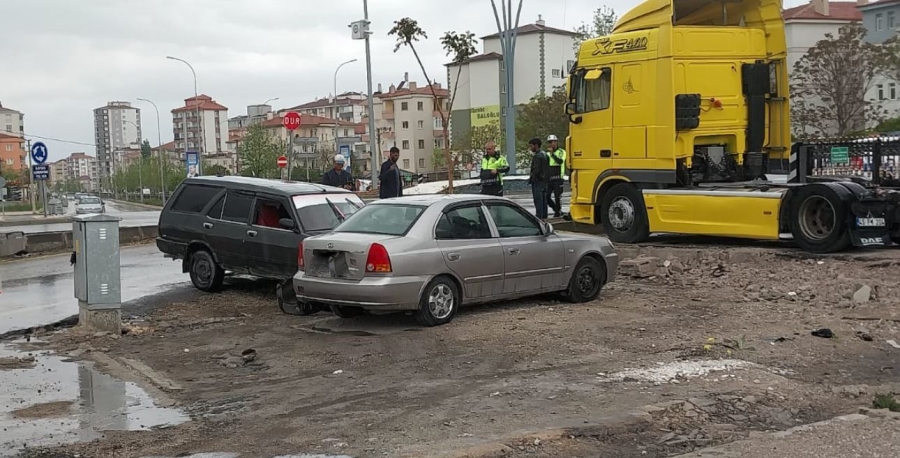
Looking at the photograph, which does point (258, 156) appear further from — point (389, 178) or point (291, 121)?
point (389, 178)

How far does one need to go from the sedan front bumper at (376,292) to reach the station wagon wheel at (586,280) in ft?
7.62

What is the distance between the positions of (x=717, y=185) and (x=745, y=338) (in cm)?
731

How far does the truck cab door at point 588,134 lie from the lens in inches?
656

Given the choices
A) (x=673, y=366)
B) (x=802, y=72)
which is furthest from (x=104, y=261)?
(x=802, y=72)

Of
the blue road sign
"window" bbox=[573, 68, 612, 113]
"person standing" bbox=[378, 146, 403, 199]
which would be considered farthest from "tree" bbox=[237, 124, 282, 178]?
"window" bbox=[573, 68, 612, 113]

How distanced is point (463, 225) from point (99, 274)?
4014 millimetres

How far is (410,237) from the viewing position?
995 cm

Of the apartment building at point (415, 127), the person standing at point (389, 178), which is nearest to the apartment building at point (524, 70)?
the apartment building at point (415, 127)

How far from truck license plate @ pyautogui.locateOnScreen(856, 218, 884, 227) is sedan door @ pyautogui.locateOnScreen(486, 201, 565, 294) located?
5.27 m

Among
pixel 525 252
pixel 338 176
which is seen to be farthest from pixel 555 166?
pixel 525 252

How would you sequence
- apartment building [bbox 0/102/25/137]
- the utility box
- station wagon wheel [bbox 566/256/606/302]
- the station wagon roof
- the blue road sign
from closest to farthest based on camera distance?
the utility box < station wagon wheel [bbox 566/256/606/302] < the station wagon roof < the blue road sign < apartment building [bbox 0/102/25/137]

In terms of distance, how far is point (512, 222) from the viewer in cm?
1108

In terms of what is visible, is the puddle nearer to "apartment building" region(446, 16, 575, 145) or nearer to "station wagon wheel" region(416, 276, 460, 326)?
"station wagon wheel" region(416, 276, 460, 326)

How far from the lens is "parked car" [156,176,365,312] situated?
12367 mm
